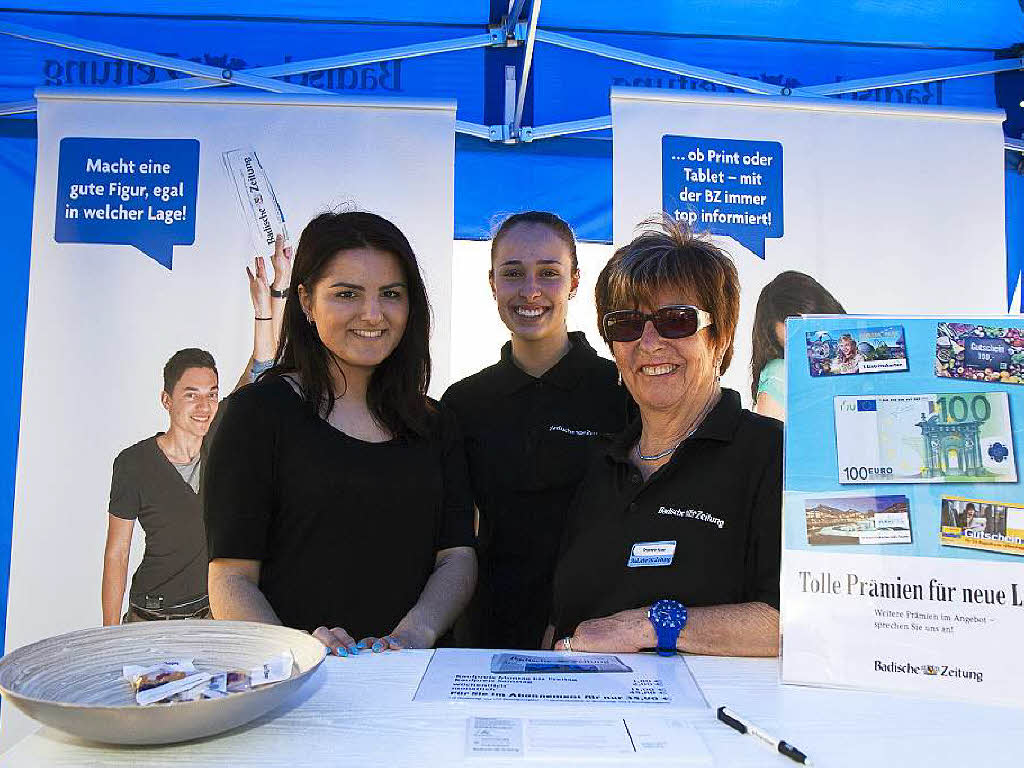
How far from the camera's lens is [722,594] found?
4.99 ft

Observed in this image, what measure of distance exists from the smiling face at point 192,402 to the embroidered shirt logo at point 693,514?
2635 mm

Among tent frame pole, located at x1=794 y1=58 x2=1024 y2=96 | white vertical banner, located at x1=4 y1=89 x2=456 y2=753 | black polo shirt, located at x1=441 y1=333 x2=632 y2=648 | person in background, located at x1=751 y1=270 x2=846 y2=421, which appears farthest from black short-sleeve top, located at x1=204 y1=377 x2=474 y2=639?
tent frame pole, located at x1=794 y1=58 x2=1024 y2=96

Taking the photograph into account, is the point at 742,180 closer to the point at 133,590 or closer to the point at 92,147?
the point at 92,147

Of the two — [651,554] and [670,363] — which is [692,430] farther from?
[651,554]

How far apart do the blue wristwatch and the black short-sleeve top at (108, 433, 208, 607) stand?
2.70 meters

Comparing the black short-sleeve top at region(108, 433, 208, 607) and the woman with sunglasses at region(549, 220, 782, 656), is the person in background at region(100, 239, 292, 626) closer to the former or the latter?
the black short-sleeve top at region(108, 433, 208, 607)

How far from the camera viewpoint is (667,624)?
139cm

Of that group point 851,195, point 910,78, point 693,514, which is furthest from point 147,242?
point 910,78

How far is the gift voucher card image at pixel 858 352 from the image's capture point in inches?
47.0

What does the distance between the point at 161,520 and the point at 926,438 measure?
333cm

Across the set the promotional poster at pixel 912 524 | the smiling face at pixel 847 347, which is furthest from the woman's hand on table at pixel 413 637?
the smiling face at pixel 847 347

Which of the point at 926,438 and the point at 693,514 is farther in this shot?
the point at 693,514

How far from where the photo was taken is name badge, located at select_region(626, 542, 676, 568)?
1549 mm

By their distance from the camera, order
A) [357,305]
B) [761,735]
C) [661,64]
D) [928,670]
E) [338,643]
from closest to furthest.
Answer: [761,735] → [928,670] → [338,643] → [357,305] → [661,64]
